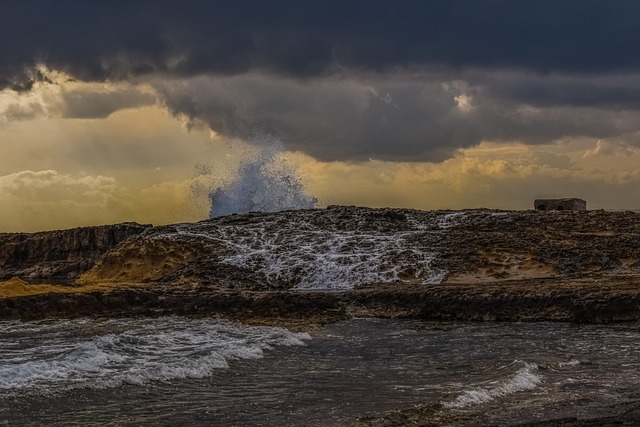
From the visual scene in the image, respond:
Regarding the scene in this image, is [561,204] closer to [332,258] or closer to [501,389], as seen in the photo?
[332,258]

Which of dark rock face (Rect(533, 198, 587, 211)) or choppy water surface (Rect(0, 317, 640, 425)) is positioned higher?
dark rock face (Rect(533, 198, 587, 211))

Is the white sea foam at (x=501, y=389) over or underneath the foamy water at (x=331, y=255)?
underneath

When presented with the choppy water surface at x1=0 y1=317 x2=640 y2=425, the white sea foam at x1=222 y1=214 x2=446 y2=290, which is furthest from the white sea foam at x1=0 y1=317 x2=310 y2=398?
the white sea foam at x1=222 y1=214 x2=446 y2=290

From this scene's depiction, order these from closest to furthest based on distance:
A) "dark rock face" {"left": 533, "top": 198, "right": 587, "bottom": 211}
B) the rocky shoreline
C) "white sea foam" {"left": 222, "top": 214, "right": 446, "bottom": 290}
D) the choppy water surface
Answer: the choppy water surface, the rocky shoreline, "white sea foam" {"left": 222, "top": 214, "right": 446, "bottom": 290}, "dark rock face" {"left": 533, "top": 198, "right": 587, "bottom": 211}

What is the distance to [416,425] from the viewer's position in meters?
10.4

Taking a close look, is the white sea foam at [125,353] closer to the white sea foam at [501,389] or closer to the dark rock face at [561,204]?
the white sea foam at [501,389]

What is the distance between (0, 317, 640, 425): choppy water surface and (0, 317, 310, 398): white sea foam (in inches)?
1.5

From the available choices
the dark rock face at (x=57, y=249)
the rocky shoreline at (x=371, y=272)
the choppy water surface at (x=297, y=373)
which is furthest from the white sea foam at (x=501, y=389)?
the dark rock face at (x=57, y=249)

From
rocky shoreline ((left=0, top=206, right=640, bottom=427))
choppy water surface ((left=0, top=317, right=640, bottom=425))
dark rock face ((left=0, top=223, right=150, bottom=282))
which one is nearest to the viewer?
choppy water surface ((left=0, top=317, right=640, bottom=425))

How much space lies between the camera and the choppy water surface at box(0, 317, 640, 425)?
11.4 meters

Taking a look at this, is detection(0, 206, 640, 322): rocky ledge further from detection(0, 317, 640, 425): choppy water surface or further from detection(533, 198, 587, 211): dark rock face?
detection(533, 198, 587, 211): dark rock face

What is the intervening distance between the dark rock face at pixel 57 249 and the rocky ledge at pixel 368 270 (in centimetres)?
3606


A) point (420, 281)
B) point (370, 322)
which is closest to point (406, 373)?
point (370, 322)

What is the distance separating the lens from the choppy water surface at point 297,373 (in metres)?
11.4
